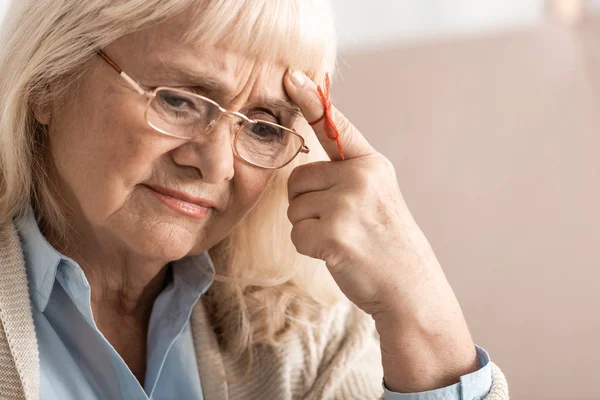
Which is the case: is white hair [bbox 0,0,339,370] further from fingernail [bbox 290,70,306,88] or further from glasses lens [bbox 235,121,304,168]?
glasses lens [bbox 235,121,304,168]

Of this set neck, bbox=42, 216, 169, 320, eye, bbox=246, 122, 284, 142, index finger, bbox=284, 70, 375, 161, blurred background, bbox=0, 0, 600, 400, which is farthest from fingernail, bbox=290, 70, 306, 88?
blurred background, bbox=0, 0, 600, 400

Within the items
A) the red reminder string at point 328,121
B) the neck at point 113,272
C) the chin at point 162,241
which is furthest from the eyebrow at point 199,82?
the neck at point 113,272

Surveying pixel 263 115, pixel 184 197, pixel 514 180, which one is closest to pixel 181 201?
pixel 184 197

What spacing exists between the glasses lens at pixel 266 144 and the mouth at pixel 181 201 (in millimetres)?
118

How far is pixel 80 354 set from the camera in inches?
60.6

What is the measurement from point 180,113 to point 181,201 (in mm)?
164

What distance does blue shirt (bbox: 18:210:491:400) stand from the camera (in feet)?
4.82

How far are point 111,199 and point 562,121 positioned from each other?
144 centimetres

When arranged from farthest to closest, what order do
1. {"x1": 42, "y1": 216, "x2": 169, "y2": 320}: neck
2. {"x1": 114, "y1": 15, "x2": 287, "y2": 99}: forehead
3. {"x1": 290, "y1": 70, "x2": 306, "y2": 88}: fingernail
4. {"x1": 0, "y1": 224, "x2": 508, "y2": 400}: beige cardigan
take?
{"x1": 0, "y1": 224, "x2": 508, "y2": 400}: beige cardigan → {"x1": 42, "y1": 216, "x2": 169, "y2": 320}: neck → {"x1": 290, "y1": 70, "x2": 306, "y2": 88}: fingernail → {"x1": 114, "y1": 15, "x2": 287, "y2": 99}: forehead

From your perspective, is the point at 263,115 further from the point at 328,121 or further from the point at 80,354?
the point at 80,354

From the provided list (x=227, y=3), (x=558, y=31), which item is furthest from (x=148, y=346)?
(x=558, y=31)

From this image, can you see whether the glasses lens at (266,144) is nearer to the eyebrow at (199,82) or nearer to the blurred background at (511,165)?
the eyebrow at (199,82)

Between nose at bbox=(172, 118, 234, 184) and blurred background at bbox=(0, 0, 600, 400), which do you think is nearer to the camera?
nose at bbox=(172, 118, 234, 184)

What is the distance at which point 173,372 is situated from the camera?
1.67 metres
